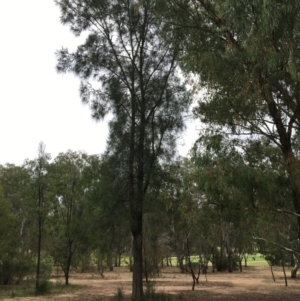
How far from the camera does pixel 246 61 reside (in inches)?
294

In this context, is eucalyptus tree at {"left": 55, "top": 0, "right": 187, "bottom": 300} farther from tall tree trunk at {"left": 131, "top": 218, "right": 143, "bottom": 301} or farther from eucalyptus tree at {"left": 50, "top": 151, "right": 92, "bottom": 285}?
eucalyptus tree at {"left": 50, "top": 151, "right": 92, "bottom": 285}

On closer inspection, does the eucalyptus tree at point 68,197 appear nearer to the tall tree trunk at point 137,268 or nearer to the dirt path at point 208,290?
the dirt path at point 208,290

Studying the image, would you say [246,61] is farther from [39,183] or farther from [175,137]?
[39,183]

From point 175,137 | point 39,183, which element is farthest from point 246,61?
point 39,183

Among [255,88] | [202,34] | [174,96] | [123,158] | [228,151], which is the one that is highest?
[174,96]

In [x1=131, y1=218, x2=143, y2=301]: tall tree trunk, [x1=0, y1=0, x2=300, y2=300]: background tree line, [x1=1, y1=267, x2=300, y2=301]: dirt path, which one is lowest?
[x1=1, y1=267, x2=300, y2=301]: dirt path

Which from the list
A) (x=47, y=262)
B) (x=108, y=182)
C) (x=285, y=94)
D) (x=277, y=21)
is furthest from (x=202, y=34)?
(x=47, y=262)

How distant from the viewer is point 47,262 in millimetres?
26531

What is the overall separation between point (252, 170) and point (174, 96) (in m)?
8.04

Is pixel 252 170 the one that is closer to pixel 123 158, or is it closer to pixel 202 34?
pixel 202 34

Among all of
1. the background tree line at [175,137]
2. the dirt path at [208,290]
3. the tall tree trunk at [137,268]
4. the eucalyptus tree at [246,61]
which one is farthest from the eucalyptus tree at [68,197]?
the eucalyptus tree at [246,61]

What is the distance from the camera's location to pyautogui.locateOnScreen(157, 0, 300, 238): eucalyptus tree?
20.9 feet

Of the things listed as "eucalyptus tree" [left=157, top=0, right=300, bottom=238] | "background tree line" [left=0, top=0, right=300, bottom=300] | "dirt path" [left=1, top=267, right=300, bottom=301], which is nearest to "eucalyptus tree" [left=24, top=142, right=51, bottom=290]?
"background tree line" [left=0, top=0, right=300, bottom=300]

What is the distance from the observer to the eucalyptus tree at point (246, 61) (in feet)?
20.9
